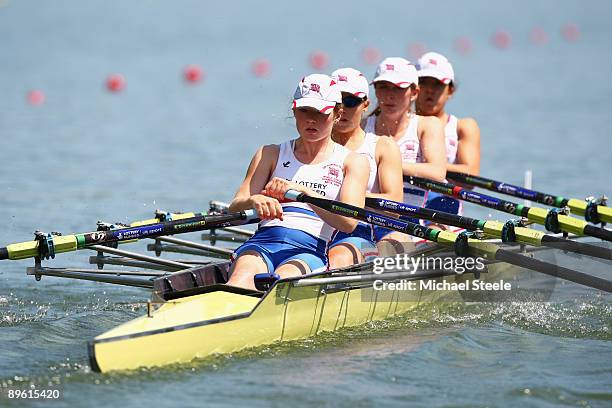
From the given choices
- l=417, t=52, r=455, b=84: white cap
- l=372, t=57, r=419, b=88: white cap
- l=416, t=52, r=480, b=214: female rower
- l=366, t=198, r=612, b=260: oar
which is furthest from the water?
l=417, t=52, r=455, b=84: white cap

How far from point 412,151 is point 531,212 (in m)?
1.39

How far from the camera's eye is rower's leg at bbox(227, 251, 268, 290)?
7.26 meters

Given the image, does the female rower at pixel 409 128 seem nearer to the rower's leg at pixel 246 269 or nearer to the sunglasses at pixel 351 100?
the sunglasses at pixel 351 100

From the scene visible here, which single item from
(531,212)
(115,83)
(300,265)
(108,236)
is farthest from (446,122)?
(115,83)

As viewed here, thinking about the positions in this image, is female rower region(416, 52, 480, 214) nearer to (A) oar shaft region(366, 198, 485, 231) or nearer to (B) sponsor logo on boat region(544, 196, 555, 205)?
(B) sponsor logo on boat region(544, 196, 555, 205)

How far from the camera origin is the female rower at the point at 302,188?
7.52 m

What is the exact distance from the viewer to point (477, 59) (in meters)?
40.1

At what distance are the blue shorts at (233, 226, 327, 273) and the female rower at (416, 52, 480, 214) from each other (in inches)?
92.3

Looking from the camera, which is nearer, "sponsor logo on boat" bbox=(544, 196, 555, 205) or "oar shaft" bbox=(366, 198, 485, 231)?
"oar shaft" bbox=(366, 198, 485, 231)

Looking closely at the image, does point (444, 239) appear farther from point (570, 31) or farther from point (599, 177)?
point (570, 31)

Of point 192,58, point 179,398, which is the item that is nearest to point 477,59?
point 192,58

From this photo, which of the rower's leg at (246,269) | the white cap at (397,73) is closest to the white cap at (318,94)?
the rower's leg at (246,269)

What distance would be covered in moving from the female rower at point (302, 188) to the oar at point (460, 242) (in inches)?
6.5

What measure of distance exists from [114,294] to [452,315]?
2.94m
